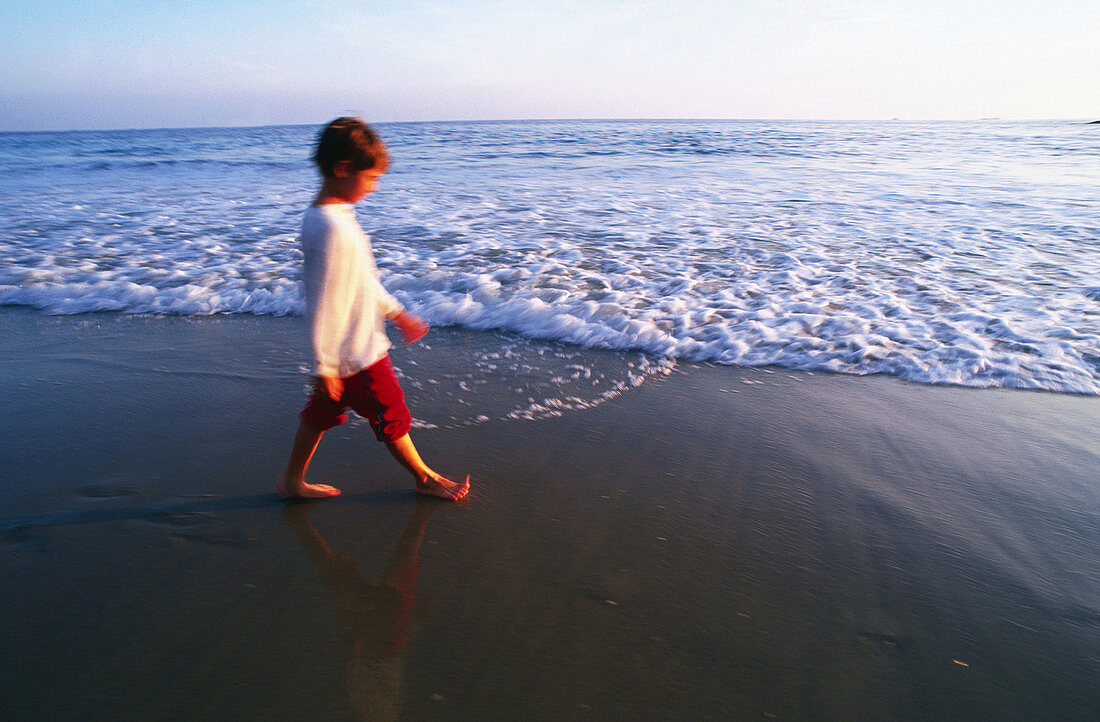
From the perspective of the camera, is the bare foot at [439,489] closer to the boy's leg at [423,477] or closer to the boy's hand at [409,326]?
the boy's leg at [423,477]

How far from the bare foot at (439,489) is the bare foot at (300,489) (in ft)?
1.16

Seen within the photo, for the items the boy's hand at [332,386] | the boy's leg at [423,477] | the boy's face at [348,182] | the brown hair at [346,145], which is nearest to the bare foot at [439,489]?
the boy's leg at [423,477]

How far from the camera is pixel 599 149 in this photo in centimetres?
2419

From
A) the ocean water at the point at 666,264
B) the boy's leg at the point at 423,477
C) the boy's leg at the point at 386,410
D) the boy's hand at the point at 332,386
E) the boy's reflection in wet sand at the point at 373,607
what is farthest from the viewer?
the ocean water at the point at 666,264

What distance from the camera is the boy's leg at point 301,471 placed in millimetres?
2453

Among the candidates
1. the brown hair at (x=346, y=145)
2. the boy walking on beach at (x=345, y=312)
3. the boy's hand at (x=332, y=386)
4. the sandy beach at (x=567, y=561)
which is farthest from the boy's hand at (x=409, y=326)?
the sandy beach at (x=567, y=561)

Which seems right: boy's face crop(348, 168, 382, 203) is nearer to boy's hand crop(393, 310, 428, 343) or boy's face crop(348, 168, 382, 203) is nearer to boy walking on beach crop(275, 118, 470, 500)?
boy walking on beach crop(275, 118, 470, 500)

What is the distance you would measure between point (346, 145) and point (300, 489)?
1.32 meters

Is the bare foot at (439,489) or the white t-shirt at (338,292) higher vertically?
the white t-shirt at (338,292)

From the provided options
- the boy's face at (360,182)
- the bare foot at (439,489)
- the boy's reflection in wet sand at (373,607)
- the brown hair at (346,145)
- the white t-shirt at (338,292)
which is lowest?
the boy's reflection in wet sand at (373,607)

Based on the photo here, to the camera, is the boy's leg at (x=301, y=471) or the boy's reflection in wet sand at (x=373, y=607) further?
the boy's leg at (x=301, y=471)

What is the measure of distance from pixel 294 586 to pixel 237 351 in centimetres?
265

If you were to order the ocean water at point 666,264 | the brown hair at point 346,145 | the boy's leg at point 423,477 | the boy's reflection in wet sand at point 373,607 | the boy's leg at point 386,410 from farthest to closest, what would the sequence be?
the ocean water at point 666,264
the boy's leg at point 423,477
the boy's leg at point 386,410
the brown hair at point 346,145
the boy's reflection in wet sand at point 373,607

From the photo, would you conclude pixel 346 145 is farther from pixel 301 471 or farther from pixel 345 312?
pixel 301 471
